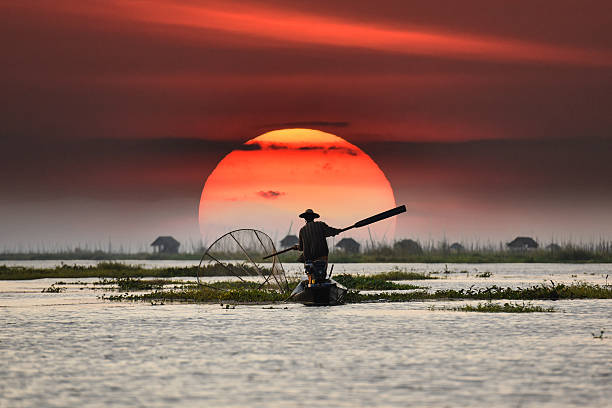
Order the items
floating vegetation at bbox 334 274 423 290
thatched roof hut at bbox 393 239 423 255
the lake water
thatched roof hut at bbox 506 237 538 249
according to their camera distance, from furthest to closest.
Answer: thatched roof hut at bbox 506 237 538 249 < thatched roof hut at bbox 393 239 423 255 < floating vegetation at bbox 334 274 423 290 < the lake water

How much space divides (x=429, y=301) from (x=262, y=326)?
35.6 ft

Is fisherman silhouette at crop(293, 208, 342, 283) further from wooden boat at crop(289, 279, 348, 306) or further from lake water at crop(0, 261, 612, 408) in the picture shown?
lake water at crop(0, 261, 612, 408)

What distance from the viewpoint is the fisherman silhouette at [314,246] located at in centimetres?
2991

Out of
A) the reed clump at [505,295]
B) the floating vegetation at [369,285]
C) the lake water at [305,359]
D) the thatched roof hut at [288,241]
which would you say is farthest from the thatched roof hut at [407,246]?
the lake water at [305,359]

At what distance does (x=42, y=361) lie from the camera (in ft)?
57.5

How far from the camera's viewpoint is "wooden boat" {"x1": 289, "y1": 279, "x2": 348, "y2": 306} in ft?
99.1

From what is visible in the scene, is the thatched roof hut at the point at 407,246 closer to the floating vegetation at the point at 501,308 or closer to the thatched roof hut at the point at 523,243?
the thatched roof hut at the point at 523,243

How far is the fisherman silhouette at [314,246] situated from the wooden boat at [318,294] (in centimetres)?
25

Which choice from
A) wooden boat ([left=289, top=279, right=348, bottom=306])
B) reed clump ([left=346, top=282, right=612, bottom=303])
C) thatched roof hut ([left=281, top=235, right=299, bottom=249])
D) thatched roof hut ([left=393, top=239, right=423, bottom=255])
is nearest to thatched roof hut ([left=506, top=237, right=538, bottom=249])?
thatched roof hut ([left=393, top=239, right=423, bottom=255])

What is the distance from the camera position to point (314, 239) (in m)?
30.2

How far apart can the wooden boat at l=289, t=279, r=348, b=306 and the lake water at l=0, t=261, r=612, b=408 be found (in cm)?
128

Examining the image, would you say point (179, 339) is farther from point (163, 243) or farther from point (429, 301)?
point (163, 243)

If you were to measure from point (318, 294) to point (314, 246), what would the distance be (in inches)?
65.2

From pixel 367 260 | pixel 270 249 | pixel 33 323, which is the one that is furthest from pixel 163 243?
pixel 33 323
